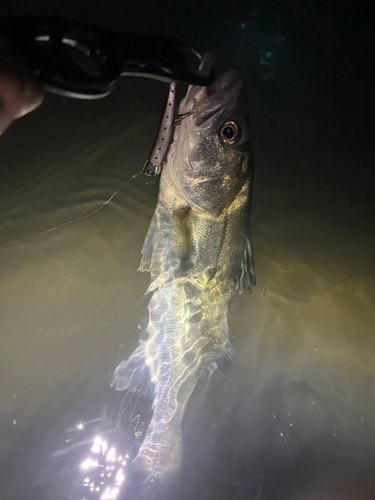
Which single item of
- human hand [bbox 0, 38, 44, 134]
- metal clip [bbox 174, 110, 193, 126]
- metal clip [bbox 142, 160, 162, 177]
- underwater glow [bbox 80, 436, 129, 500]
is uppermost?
human hand [bbox 0, 38, 44, 134]

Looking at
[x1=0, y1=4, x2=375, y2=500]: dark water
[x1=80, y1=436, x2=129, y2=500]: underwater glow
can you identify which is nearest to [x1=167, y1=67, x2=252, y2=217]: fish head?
[x1=0, y1=4, x2=375, y2=500]: dark water

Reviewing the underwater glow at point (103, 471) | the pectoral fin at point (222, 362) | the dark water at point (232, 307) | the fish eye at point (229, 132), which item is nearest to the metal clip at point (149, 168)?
the fish eye at point (229, 132)

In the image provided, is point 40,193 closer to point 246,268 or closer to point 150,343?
point 150,343

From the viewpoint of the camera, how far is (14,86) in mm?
493

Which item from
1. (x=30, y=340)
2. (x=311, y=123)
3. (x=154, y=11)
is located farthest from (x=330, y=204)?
(x=30, y=340)

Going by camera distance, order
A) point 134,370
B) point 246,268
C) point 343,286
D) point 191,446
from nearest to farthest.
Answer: point 246,268 < point 134,370 < point 191,446 < point 343,286

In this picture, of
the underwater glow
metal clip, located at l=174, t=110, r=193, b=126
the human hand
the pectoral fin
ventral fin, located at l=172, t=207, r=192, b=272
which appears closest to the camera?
the human hand

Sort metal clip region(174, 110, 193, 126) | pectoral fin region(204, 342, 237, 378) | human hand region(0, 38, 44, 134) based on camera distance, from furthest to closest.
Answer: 1. pectoral fin region(204, 342, 237, 378)
2. metal clip region(174, 110, 193, 126)
3. human hand region(0, 38, 44, 134)

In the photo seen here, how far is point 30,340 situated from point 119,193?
870 millimetres

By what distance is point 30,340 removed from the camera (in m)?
1.43

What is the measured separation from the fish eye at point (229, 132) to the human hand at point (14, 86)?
0.59 m

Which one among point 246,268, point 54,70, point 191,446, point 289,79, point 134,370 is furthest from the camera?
point 191,446

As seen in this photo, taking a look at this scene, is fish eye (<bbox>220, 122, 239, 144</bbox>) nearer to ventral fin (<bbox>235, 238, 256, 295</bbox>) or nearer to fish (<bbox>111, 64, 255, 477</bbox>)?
fish (<bbox>111, 64, 255, 477</bbox>)

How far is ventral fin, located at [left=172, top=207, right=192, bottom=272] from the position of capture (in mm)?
1012
